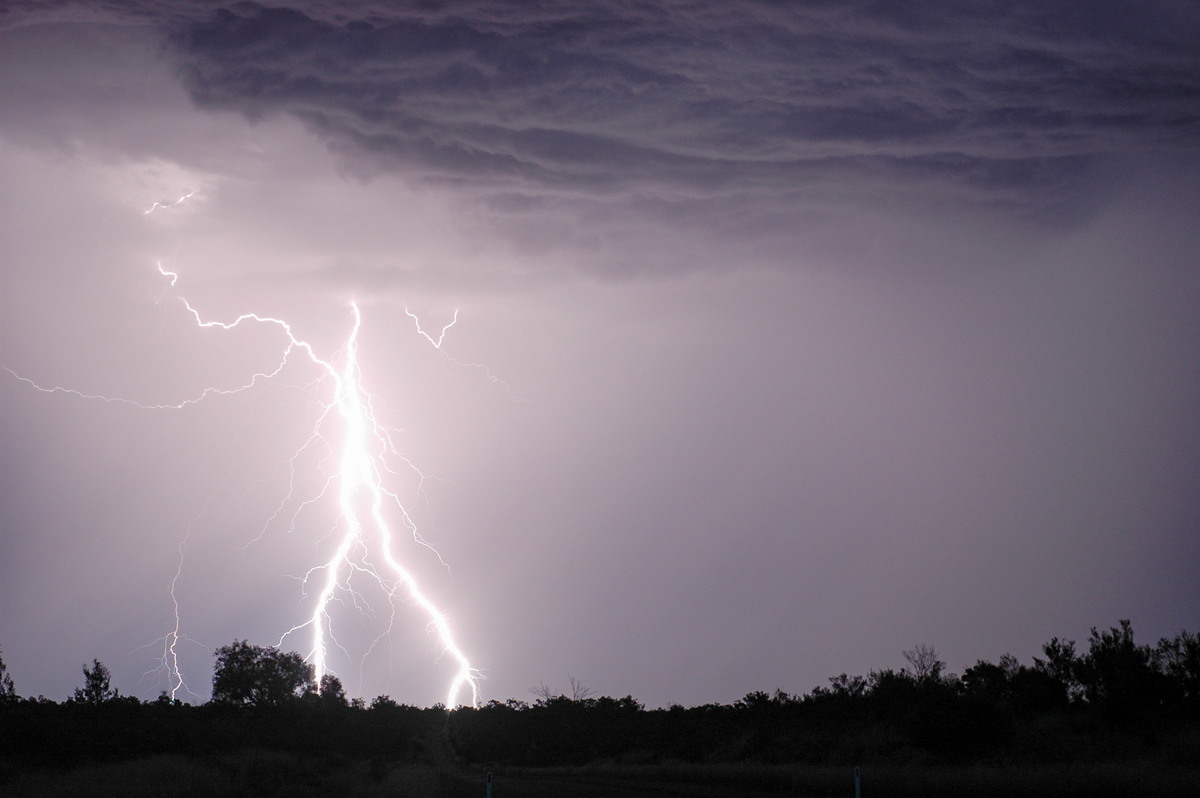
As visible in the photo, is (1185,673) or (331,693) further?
(331,693)

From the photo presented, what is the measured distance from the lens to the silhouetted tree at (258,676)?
63062mm

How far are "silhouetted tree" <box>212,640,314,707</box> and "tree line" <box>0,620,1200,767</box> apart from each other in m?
0.21

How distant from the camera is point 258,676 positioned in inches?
2557

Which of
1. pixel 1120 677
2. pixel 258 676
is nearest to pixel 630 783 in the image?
pixel 1120 677

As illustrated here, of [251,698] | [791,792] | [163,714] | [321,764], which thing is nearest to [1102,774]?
[791,792]

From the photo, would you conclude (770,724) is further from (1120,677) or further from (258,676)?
(258,676)

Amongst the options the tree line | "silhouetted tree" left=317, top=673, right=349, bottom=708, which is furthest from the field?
"silhouetted tree" left=317, top=673, right=349, bottom=708

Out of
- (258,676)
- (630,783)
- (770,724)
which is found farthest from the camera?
(258,676)

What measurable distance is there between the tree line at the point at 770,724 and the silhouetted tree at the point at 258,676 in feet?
0.70

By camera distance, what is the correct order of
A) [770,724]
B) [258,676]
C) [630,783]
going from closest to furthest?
1. [630,783]
2. [770,724]
3. [258,676]

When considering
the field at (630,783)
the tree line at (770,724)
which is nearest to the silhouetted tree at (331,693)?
the tree line at (770,724)

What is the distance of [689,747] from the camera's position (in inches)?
1522

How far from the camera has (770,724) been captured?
39.5 metres

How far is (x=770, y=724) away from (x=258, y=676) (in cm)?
4195
